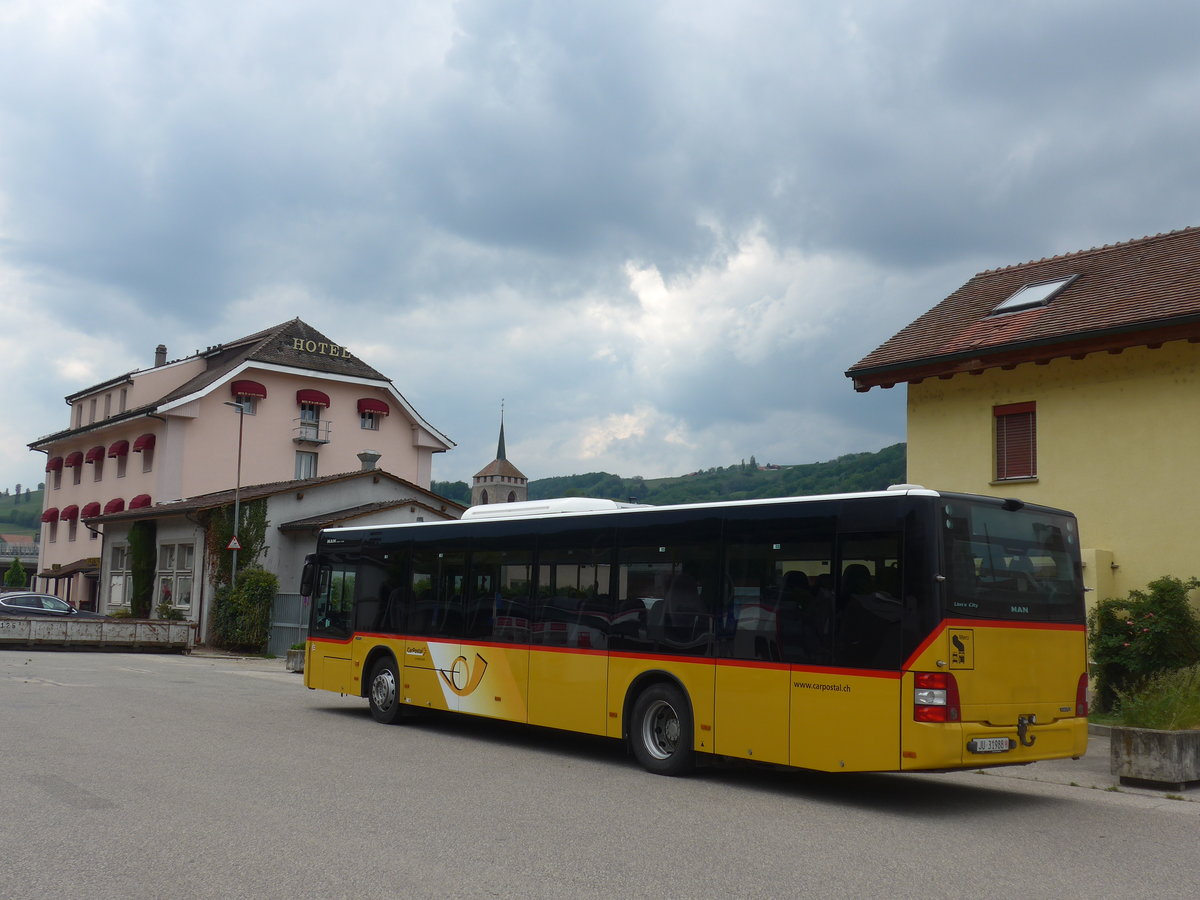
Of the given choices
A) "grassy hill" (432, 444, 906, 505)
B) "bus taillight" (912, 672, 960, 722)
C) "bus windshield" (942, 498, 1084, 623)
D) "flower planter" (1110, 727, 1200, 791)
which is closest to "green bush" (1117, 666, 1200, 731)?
"flower planter" (1110, 727, 1200, 791)

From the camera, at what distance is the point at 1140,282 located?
19.6 m

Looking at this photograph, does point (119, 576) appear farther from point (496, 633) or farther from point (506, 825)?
point (506, 825)

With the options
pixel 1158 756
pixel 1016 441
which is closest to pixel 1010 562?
pixel 1158 756

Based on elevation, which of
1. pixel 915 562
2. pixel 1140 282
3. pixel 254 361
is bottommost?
pixel 915 562

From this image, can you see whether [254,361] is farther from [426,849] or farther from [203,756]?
[426,849]

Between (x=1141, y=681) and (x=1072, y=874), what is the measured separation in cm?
1040

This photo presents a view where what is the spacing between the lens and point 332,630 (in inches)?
705

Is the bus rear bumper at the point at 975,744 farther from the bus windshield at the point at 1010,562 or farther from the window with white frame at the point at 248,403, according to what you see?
the window with white frame at the point at 248,403

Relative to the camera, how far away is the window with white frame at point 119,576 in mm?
44500

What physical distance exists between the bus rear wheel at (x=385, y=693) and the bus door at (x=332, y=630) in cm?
45

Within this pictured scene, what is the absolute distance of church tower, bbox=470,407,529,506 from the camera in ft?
413

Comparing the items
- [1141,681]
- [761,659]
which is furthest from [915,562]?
[1141,681]

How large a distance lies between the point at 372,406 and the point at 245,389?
A: 6.96 m

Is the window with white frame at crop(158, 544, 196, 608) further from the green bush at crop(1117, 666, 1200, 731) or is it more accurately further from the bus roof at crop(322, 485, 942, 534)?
the green bush at crop(1117, 666, 1200, 731)
